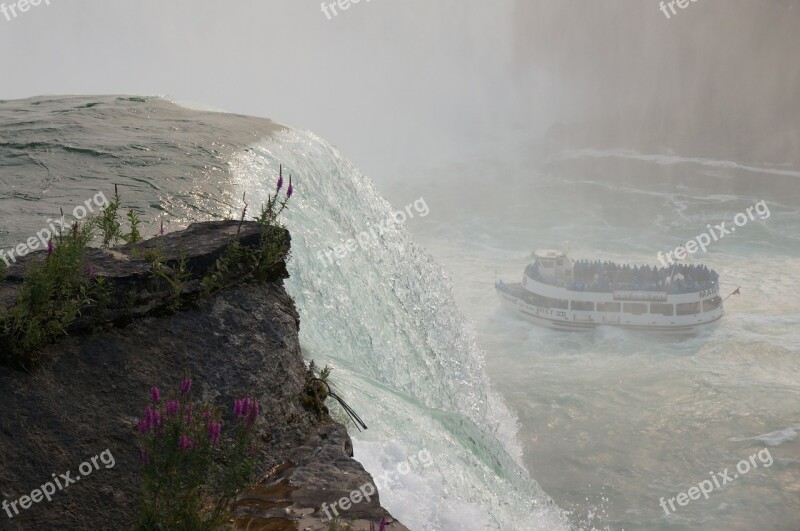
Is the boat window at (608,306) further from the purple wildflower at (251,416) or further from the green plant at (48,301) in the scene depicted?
the purple wildflower at (251,416)

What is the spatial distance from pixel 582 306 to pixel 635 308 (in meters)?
1.72

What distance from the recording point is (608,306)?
25.7 m

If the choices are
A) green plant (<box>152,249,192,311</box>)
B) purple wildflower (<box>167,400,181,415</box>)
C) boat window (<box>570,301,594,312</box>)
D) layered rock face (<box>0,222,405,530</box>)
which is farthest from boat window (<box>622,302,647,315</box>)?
purple wildflower (<box>167,400,181,415</box>)

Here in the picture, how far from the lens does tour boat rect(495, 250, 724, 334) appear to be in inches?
979

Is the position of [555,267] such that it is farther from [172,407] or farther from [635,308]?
[172,407]

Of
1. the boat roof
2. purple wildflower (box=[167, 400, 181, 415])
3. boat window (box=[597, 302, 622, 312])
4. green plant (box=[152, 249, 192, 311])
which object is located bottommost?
boat window (box=[597, 302, 622, 312])

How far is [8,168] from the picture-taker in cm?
784

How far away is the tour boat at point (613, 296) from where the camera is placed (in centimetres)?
2488

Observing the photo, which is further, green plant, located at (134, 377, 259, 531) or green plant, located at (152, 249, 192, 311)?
green plant, located at (152, 249, 192, 311)

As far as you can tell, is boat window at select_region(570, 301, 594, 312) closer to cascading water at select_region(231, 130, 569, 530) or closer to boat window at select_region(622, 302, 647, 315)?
boat window at select_region(622, 302, 647, 315)

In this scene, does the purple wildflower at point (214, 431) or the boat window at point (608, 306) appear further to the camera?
the boat window at point (608, 306)

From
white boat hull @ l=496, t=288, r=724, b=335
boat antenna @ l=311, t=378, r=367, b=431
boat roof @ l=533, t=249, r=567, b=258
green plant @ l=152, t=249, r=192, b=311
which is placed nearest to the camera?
green plant @ l=152, t=249, r=192, b=311

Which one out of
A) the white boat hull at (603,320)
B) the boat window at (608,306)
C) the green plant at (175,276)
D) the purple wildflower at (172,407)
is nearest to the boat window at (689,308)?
the white boat hull at (603,320)

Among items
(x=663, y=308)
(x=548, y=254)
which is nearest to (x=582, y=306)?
(x=663, y=308)
